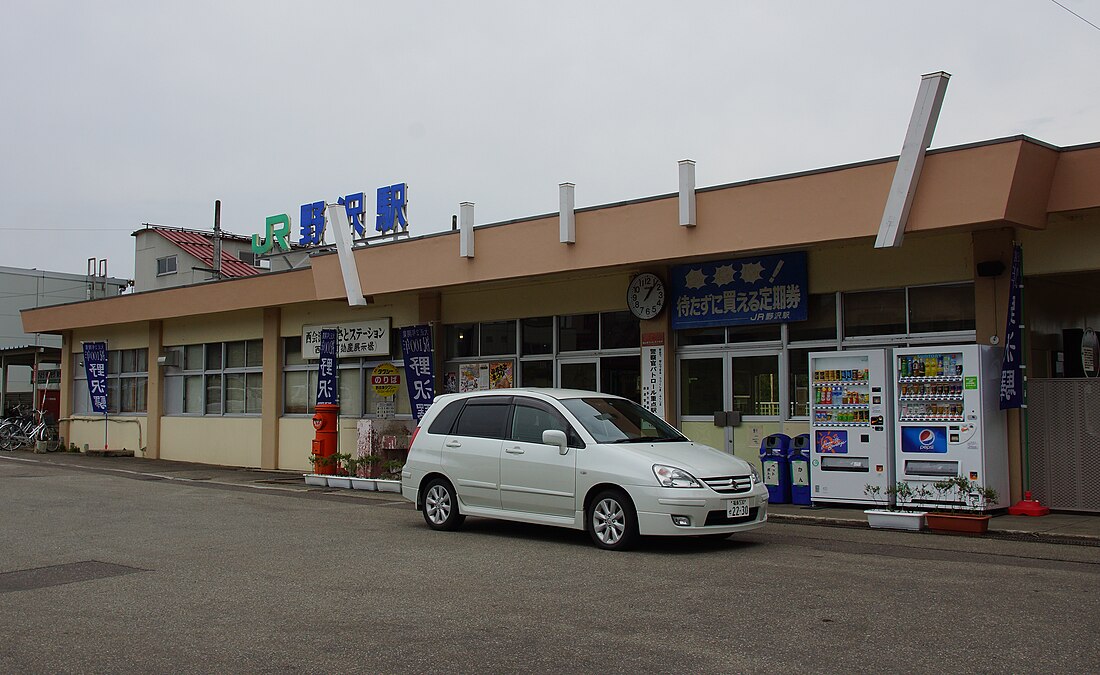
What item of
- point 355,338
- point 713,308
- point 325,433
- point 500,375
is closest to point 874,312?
point 713,308

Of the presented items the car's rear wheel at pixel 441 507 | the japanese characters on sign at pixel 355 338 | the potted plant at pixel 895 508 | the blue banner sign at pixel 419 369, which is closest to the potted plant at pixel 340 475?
the blue banner sign at pixel 419 369

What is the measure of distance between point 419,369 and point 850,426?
30.1 ft

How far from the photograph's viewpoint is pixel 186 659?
247 inches

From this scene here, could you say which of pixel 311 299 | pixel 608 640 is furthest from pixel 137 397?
pixel 608 640

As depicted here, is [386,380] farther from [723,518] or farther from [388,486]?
[723,518]

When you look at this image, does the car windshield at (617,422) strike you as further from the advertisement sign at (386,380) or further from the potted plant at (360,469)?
the advertisement sign at (386,380)

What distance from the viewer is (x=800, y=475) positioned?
48.0 feet

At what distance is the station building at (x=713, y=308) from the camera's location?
13.0m

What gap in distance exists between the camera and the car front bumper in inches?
395

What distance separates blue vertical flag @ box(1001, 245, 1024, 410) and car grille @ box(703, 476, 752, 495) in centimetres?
443

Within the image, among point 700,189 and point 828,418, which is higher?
point 700,189

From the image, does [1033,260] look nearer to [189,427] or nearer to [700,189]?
[700,189]

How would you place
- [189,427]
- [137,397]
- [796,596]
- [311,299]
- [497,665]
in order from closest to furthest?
[497,665]
[796,596]
[311,299]
[189,427]
[137,397]

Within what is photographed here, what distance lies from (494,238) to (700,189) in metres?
4.18
